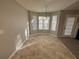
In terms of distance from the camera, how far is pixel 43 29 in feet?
21.1

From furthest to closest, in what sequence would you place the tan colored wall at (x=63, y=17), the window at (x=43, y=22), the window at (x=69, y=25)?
the window at (x=43, y=22), the window at (x=69, y=25), the tan colored wall at (x=63, y=17)

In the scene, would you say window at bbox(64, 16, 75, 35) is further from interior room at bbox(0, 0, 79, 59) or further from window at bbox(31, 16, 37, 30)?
window at bbox(31, 16, 37, 30)

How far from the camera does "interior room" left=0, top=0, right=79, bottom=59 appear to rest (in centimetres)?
333

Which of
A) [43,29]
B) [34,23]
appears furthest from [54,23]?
[34,23]

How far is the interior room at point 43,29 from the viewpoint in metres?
3.33

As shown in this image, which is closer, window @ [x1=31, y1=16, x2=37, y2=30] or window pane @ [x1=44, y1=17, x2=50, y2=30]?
window @ [x1=31, y1=16, x2=37, y2=30]

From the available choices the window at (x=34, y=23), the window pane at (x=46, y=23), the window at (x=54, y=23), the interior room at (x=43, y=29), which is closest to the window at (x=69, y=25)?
the interior room at (x=43, y=29)

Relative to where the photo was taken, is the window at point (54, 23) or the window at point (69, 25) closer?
the window at point (69, 25)

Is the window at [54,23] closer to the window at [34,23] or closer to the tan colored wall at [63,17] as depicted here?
the tan colored wall at [63,17]

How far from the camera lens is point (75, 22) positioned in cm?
522

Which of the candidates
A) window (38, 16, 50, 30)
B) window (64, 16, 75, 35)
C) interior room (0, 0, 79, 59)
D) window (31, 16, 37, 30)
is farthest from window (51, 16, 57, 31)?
window (31, 16, 37, 30)

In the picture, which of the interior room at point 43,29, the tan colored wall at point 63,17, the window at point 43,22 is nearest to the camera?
the interior room at point 43,29

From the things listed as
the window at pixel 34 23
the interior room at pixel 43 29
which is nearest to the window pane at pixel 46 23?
the interior room at pixel 43 29

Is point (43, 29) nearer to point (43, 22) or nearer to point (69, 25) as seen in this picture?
point (43, 22)
